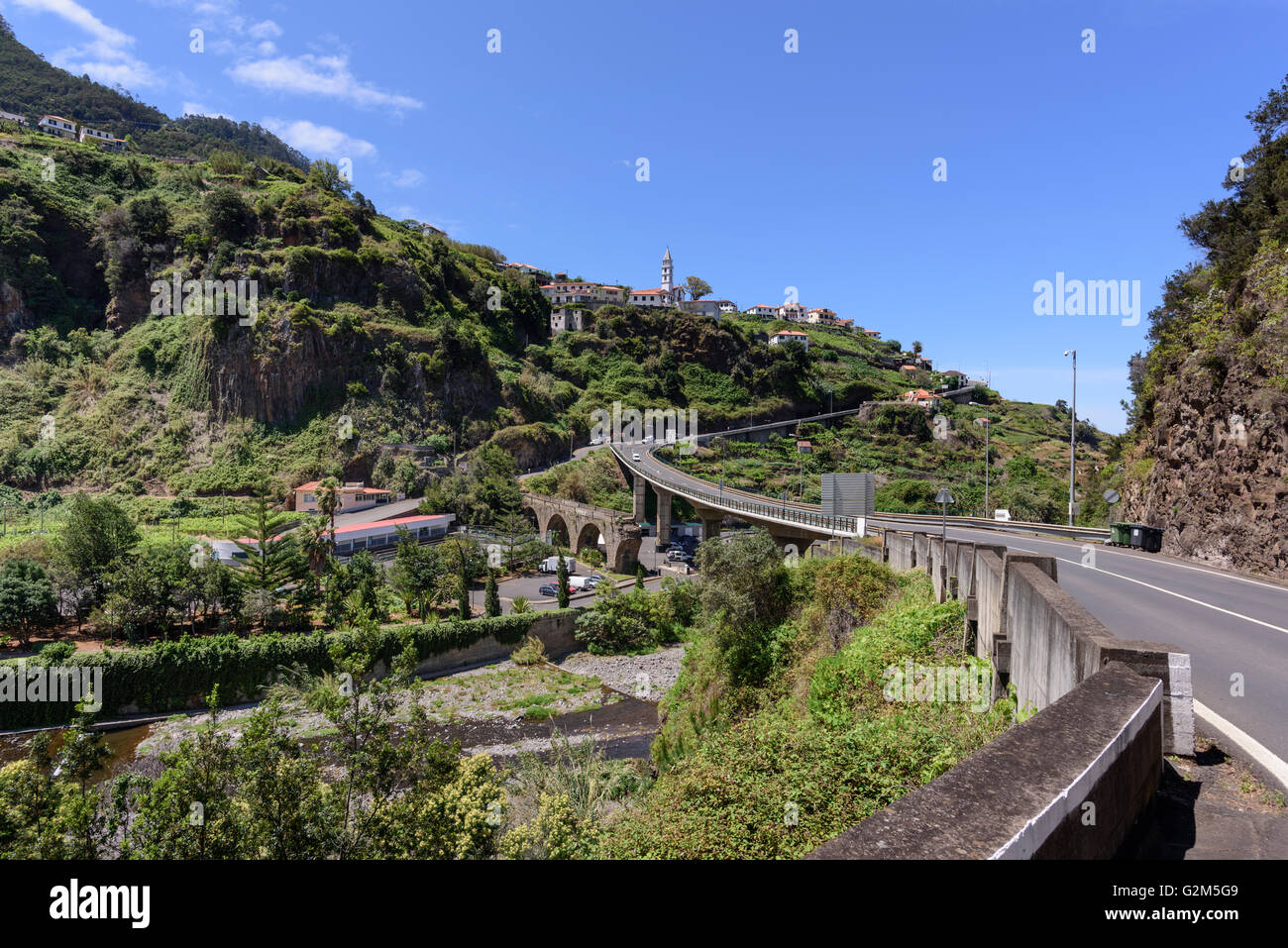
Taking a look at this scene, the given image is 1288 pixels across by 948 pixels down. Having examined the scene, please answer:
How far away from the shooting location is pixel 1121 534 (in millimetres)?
21453

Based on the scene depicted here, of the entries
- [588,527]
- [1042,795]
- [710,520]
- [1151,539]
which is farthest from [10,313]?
[1151,539]

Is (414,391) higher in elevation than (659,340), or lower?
lower

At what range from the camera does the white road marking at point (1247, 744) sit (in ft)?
17.1

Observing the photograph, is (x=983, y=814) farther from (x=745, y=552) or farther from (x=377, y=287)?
(x=377, y=287)

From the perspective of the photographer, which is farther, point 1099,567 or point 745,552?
point 745,552

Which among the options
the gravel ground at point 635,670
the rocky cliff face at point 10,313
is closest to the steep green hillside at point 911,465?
the gravel ground at point 635,670

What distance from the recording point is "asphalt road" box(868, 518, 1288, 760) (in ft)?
22.5

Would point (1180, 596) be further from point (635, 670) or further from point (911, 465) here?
point (911, 465)

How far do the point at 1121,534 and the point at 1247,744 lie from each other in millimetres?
19033

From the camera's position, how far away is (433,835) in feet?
31.7

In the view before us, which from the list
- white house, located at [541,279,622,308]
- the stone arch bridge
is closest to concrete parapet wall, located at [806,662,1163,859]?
the stone arch bridge
